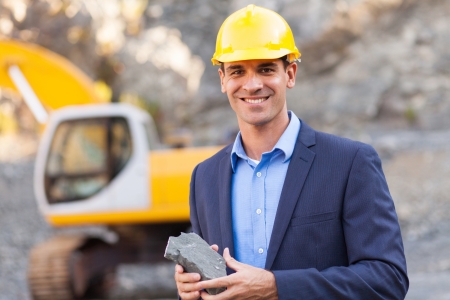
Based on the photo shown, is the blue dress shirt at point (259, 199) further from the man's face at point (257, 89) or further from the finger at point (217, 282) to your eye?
the finger at point (217, 282)

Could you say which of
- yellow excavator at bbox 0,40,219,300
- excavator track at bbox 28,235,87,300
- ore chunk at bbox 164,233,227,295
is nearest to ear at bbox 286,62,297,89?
ore chunk at bbox 164,233,227,295

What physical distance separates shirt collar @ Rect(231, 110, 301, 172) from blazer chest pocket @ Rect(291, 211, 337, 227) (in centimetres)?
19

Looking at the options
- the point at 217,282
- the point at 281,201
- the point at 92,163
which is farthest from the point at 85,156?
the point at 217,282

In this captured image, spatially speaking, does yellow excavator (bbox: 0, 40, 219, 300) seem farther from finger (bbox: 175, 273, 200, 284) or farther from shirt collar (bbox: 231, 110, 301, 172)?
finger (bbox: 175, 273, 200, 284)

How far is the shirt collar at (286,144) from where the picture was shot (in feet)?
6.57

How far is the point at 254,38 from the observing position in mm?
2064

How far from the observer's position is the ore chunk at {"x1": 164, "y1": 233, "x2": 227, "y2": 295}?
178 centimetres

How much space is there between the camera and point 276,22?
2.14 m

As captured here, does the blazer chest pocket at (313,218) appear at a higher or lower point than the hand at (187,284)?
higher

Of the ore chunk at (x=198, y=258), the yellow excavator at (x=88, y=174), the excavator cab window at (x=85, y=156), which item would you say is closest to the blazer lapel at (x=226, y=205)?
the ore chunk at (x=198, y=258)

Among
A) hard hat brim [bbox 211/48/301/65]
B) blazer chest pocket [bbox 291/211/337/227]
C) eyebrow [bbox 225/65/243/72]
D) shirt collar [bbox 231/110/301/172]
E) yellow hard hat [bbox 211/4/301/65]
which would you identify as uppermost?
yellow hard hat [bbox 211/4/301/65]

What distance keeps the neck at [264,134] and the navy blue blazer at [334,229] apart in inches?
3.0

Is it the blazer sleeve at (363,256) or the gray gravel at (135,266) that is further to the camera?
the gray gravel at (135,266)

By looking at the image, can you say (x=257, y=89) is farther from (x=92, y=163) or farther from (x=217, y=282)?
(x=92, y=163)
